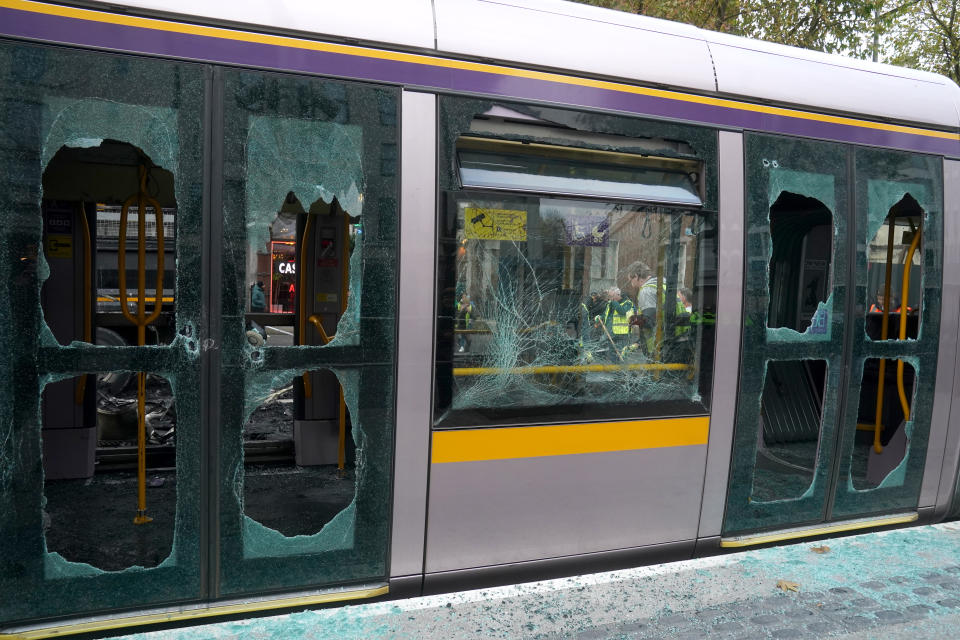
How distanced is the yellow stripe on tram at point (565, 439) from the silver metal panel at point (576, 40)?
1.69m

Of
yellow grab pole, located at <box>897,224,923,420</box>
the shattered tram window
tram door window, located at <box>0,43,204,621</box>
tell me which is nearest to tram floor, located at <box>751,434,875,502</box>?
yellow grab pole, located at <box>897,224,923,420</box>

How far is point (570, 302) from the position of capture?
3297 mm

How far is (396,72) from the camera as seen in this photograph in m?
2.88

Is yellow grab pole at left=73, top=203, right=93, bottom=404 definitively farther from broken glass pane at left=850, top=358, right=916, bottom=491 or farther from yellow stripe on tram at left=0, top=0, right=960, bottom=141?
broken glass pane at left=850, top=358, right=916, bottom=491

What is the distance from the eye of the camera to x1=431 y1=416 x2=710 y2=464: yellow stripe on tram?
305 cm

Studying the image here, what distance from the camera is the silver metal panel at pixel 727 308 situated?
3506 millimetres

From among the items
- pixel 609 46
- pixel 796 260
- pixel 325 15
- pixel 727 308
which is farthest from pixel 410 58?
pixel 796 260

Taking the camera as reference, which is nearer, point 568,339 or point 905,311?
point 568,339

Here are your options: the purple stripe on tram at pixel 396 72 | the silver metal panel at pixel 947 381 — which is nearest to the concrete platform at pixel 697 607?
the silver metal panel at pixel 947 381

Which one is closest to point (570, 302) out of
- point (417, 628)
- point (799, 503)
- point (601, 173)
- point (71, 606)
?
point (601, 173)

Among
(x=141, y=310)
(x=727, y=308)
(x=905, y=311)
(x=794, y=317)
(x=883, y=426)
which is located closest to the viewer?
(x=727, y=308)

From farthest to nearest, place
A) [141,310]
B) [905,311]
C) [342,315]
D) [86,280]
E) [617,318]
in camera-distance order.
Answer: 1. [86,280]
2. [905,311]
3. [141,310]
4. [617,318]
5. [342,315]

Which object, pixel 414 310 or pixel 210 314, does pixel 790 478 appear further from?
pixel 210 314

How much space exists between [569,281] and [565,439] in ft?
2.49
